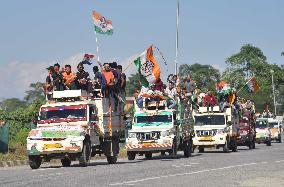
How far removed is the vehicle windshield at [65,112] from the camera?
25328 mm

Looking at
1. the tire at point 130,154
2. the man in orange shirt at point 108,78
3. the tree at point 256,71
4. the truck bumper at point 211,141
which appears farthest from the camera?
the tree at point 256,71

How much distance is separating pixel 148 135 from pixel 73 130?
7131mm

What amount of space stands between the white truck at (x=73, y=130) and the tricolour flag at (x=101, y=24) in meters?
6.53

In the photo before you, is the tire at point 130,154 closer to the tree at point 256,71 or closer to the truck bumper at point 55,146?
the truck bumper at point 55,146

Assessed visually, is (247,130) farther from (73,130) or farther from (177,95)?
(73,130)

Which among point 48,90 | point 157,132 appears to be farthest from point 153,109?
point 48,90

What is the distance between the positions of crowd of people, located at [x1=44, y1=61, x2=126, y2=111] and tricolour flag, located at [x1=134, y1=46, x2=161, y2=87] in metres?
6.58

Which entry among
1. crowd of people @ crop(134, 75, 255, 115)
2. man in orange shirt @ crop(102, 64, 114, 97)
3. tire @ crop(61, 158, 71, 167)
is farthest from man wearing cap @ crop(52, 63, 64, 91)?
crowd of people @ crop(134, 75, 255, 115)

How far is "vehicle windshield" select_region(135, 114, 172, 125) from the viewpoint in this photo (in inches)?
1254

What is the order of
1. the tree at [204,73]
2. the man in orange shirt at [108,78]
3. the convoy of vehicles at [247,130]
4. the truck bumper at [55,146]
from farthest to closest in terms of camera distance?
the tree at [204,73] < the convoy of vehicles at [247,130] < the man in orange shirt at [108,78] < the truck bumper at [55,146]

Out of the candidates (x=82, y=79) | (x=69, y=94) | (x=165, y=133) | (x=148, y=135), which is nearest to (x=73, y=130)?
(x=69, y=94)

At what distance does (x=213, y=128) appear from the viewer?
3872cm

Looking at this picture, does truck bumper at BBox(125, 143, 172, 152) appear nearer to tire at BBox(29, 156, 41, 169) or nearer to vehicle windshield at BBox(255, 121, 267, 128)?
tire at BBox(29, 156, 41, 169)

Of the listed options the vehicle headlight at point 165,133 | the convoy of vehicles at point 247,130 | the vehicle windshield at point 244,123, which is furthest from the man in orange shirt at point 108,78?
the vehicle windshield at point 244,123
